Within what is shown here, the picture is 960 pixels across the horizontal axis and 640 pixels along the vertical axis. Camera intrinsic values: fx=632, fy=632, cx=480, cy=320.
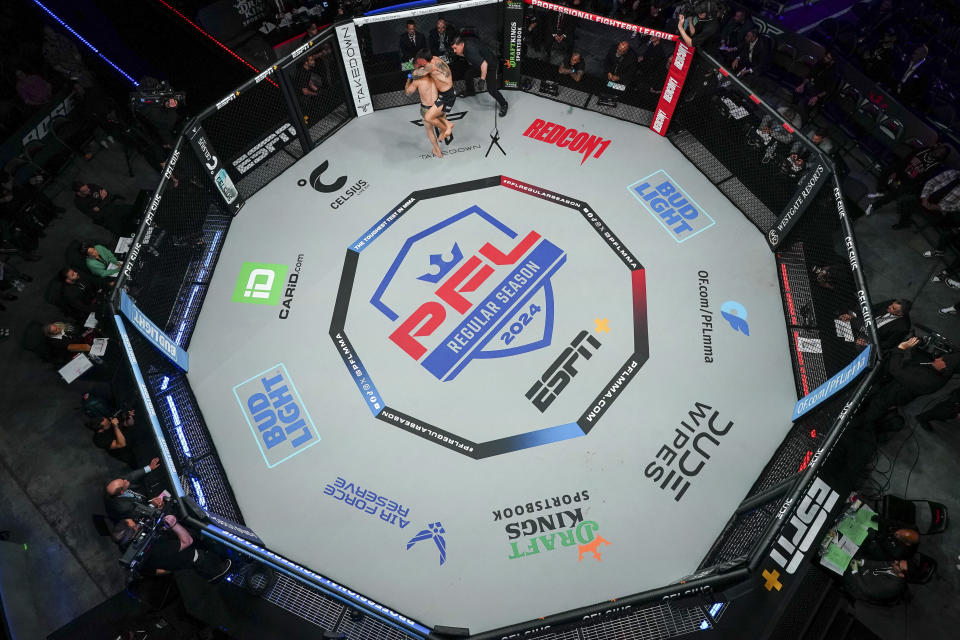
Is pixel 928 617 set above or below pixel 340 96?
below

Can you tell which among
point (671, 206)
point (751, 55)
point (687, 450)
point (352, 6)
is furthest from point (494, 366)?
point (352, 6)

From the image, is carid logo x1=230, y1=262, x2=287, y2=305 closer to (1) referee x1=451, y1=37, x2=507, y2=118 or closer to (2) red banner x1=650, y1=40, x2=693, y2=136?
(1) referee x1=451, y1=37, x2=507, y2=118

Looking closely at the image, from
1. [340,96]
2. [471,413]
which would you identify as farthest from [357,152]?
[471,413]

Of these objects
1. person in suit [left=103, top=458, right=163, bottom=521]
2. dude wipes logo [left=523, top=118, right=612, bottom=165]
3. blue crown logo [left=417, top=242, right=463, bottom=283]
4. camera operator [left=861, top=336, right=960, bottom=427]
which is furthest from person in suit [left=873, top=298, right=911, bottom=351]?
person in suit [left=103, top=458, right=163, bottom=521]

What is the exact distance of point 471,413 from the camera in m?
7.79

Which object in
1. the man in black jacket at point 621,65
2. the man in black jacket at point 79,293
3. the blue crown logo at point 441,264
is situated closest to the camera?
the man in black jacket at point 79,293

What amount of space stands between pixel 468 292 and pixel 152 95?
596cm

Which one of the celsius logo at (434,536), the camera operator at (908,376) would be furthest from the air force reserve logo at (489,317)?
the camera operator at (908,376)

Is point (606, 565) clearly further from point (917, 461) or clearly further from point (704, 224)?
point (704, 224)

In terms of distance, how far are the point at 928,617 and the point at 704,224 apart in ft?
17.8

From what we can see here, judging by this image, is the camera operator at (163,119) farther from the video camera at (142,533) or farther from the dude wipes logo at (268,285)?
the video camera at (142,533)

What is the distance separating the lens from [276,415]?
308 inches

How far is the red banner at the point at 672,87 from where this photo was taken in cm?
891

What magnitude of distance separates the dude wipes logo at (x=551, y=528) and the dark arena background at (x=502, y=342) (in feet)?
0.10
